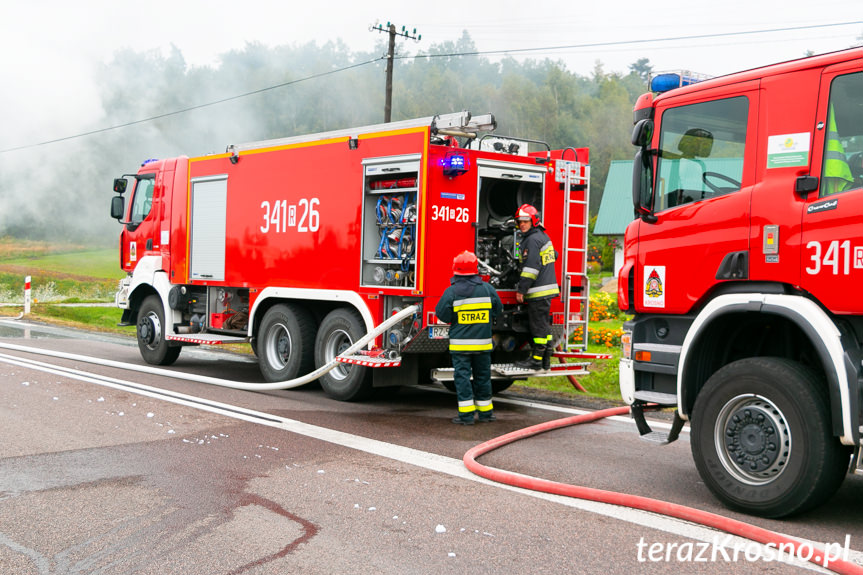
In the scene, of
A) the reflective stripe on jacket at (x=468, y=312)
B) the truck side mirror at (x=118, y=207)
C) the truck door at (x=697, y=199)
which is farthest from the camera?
the truck side mirror at (x=118, y=207)

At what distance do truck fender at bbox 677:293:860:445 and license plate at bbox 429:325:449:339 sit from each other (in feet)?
12.2

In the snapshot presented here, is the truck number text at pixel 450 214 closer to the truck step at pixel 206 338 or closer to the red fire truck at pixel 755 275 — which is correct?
the red fire truck at pixel 755 275

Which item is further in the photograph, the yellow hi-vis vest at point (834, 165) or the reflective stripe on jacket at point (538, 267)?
the reflective stripe on jacket at point (538, 267)

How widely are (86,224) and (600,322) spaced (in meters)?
51.8

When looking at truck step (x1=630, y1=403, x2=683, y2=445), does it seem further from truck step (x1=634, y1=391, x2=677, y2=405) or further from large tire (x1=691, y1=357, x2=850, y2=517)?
large tire (x1=691, y1=357, x2=850, y2=517)

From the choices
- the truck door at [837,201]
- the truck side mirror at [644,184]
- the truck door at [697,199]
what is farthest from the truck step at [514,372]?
the truck door at [837,201]

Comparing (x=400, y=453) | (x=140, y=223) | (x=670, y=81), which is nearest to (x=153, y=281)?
(x=140, y=223)

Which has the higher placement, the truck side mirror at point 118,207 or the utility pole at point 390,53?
the utility pole at point 390,53

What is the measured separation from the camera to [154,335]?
493 inches

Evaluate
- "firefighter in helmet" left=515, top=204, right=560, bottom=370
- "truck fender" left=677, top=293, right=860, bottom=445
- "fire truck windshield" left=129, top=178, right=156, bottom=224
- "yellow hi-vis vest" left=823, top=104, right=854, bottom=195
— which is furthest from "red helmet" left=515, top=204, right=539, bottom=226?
"fire truck windshield" left=129, top=178, right=156, bottom=224

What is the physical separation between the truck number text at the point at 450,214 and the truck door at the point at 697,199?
2.97 meters

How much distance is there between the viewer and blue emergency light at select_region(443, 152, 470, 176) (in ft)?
27.9

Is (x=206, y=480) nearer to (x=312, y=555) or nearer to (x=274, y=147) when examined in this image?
(x=312, y=555)

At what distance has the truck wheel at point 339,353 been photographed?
9328mm
